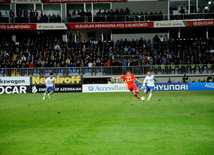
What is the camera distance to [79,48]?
130 feet

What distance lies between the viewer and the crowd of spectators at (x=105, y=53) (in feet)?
117

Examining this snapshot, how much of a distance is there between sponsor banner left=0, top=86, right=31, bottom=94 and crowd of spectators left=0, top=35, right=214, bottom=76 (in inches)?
137

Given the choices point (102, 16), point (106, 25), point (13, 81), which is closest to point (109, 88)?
point (13, 81)

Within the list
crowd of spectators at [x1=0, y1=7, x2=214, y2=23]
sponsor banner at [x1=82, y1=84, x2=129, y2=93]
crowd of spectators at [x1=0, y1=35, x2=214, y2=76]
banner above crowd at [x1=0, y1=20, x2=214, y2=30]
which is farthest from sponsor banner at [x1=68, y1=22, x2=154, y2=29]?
sponsor banner at [x1=82, y1=84, x2=129, y2=93]

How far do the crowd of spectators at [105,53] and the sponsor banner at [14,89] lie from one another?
3.48 metres

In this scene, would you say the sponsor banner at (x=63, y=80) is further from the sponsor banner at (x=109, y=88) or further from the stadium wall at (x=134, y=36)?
the stadium wall at (x=134, y=36)

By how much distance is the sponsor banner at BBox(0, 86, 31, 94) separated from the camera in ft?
105

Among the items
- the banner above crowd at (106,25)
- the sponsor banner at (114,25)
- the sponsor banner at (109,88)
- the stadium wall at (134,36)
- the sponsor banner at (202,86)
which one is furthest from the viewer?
the stadium wall at (134,36)

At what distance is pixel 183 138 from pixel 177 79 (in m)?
28.7

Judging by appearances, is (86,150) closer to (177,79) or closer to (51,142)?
(51,142)

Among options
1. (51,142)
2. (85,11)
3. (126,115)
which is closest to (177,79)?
(85,11)

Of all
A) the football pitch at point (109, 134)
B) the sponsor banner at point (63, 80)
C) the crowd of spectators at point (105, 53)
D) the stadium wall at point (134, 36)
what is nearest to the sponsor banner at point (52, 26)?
the crowd of spectators at point (105, 53)

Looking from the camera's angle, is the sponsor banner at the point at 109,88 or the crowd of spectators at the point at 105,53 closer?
the sponsor banner at the point at 109,88

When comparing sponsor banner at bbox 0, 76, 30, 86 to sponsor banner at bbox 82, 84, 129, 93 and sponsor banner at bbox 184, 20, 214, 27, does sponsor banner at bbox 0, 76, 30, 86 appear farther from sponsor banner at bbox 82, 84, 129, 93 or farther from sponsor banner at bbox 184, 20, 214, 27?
sponsor banner at bbox 184, 20, 214, 27
